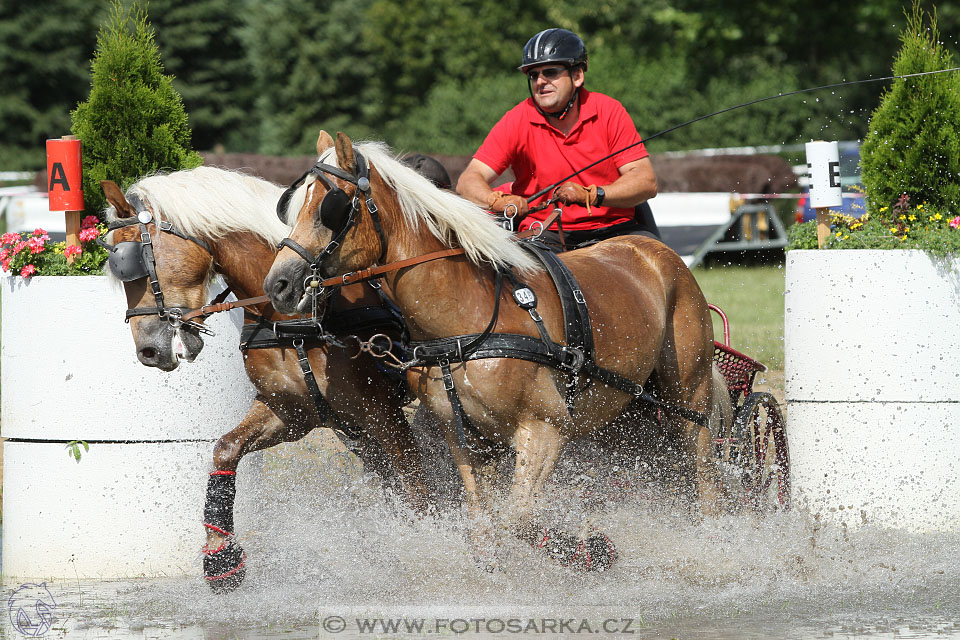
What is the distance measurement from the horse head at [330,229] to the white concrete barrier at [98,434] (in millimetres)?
1544

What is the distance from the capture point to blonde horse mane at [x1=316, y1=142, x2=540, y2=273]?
456 cm

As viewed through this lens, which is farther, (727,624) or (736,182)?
(736,182)

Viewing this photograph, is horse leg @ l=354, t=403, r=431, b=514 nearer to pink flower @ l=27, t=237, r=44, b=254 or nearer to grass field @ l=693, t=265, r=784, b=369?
pink flower @ l=27, t=237, r=44, b=254

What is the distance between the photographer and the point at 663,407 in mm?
5633

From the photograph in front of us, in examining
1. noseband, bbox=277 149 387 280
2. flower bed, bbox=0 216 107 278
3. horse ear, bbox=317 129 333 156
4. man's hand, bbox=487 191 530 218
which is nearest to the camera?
noseband, bbox=277 149 387 280

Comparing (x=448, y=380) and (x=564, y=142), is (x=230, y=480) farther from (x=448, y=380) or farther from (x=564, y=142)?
(x=564, y=142)

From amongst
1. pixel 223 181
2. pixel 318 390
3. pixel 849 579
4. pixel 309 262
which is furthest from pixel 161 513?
pixel 849 579

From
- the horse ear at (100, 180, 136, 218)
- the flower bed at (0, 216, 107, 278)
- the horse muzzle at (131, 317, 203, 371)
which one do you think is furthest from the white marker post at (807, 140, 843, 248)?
the flower bed at (0, 216, 107, 278)

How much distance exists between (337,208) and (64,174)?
6.67 ft

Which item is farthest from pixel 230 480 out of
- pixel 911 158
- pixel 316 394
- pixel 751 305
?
pixel 751 305

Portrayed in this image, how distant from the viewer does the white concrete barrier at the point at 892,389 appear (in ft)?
18.7

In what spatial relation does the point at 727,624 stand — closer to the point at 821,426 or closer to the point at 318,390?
the point at 821,426

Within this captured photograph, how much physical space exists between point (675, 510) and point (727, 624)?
112 centimetres

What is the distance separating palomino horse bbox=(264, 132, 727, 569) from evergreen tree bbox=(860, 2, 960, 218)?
6.28ft
